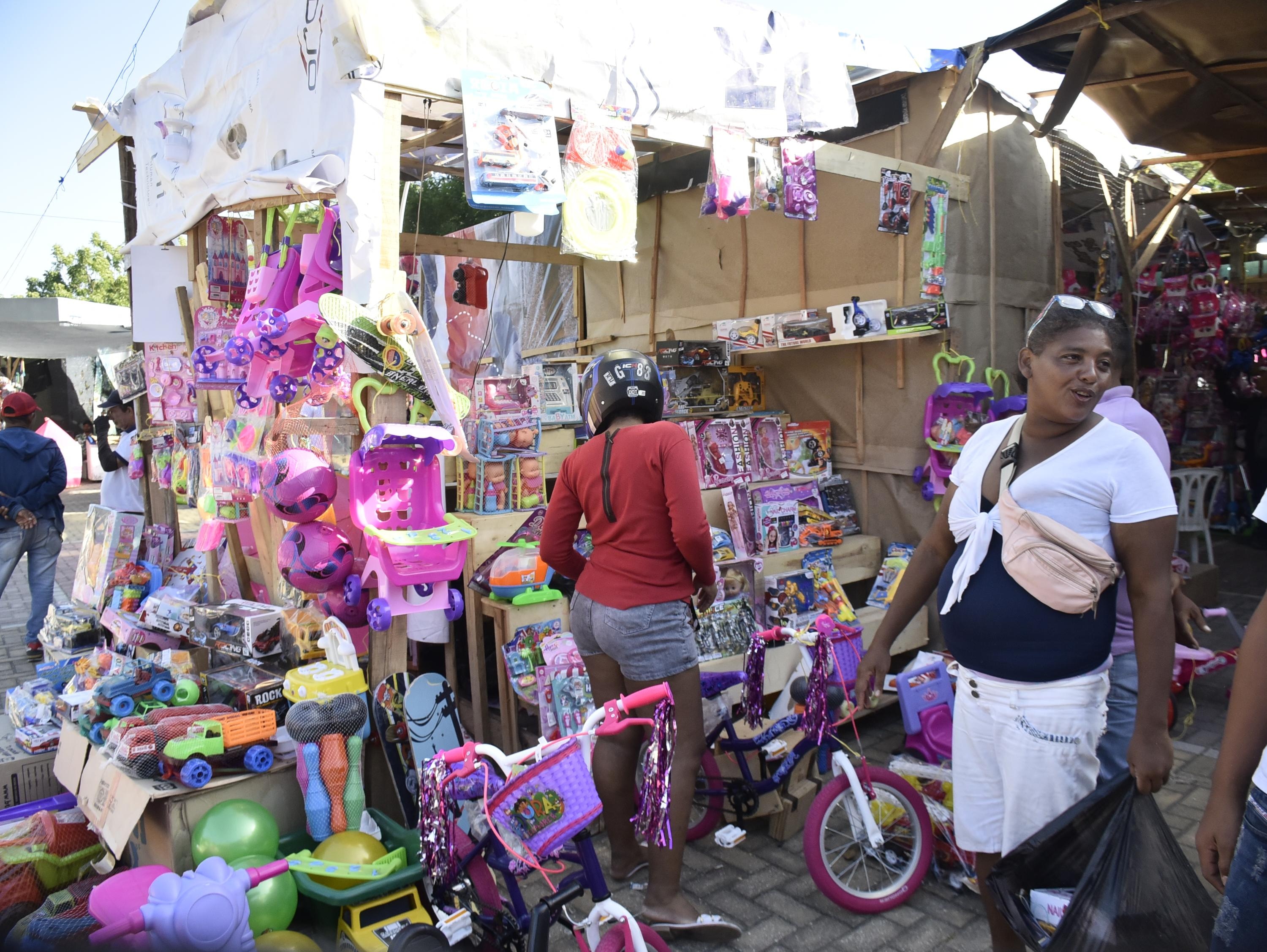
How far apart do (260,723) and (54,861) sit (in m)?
1.07

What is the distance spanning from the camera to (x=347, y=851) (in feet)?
9.59

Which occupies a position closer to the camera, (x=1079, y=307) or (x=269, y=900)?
(x=1079, y=307)

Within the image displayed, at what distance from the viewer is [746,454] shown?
5391mm

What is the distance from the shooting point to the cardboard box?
3.96 meters

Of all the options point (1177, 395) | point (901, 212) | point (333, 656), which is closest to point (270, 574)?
point (333, 656)

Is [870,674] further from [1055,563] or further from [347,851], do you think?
[347,851]

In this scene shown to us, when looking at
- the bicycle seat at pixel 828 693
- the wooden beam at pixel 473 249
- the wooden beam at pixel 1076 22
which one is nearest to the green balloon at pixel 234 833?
the bicycle seat at pixel 828 693

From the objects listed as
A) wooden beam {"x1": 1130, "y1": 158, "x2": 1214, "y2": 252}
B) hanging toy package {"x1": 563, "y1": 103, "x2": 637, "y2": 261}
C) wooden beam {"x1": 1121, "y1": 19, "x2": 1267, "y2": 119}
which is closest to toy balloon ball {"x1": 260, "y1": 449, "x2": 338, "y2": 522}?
hanging toy package {"x1": 563, "y1": 103, "x2": 637, "y2": 261}

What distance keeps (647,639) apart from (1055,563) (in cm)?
128

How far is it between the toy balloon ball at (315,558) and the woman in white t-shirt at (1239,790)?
300 centimetres

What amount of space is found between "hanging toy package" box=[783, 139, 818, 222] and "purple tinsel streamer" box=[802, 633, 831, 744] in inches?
90.3

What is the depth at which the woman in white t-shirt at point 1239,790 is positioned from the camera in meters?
1.30

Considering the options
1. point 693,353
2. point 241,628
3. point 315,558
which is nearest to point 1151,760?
point 315,558

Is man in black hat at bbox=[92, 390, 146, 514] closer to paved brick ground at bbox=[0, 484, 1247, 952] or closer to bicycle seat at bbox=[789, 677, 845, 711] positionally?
paved brick ground at bbox=[0, 484, 1247, 952]
